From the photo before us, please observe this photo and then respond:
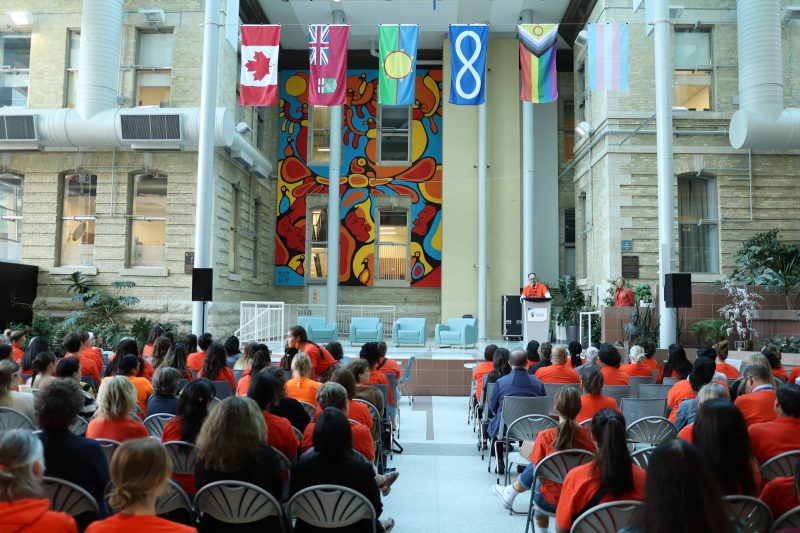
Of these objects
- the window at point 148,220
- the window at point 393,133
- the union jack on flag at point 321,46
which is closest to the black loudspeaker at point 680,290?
the union jack on flag at point 321,46

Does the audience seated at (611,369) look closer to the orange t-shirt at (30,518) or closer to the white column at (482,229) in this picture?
the orange t-shirt at (30,518)

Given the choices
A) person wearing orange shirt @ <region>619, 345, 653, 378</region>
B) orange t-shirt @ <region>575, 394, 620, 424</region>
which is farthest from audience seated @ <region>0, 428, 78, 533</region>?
person wearing orange shirt @ <region>619, 345, 653, 378</region>

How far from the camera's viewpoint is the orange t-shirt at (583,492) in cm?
255

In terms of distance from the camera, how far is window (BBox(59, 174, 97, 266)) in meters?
14.6

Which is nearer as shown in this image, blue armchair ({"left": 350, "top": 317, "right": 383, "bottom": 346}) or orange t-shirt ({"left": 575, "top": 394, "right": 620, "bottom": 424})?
orange t-shirt ({"left": 575, "top": 394, "right": 620, "bottom": 424})

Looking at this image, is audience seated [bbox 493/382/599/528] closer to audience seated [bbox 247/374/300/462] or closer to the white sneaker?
the white sneaker

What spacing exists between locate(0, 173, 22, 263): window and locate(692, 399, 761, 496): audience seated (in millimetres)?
15645

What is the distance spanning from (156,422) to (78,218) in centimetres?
1213

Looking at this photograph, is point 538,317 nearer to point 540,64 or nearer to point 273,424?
point 540,64

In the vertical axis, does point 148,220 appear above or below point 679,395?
above

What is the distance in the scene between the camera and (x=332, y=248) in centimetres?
1764

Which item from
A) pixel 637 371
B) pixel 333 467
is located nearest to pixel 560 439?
pixel 333 467

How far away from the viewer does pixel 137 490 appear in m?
1.98

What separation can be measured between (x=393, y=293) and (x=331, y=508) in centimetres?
1678
